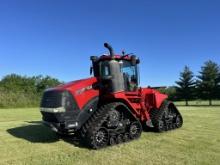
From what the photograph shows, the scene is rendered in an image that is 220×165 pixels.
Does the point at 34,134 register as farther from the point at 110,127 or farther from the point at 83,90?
the point at 110,127

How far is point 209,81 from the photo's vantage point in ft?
206

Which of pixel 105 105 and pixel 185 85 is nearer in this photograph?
pixel 105 105

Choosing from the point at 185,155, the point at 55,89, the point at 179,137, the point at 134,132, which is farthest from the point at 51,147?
the point at 179,137

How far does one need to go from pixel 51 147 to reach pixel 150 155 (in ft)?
9.10

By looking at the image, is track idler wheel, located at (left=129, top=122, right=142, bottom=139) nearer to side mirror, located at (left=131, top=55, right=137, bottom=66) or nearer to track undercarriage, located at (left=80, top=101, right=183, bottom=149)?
track undercarriage, located at (left=80, top=101, right=183, bottom=149)

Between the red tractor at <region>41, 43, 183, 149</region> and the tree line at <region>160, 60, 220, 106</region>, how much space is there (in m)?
52.1

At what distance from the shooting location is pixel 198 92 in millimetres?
64062

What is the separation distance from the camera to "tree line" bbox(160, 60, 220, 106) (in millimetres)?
62031

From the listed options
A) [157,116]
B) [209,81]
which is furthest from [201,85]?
[157,116]

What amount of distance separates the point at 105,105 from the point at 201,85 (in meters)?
57.5

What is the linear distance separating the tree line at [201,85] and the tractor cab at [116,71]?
52298 millimetres

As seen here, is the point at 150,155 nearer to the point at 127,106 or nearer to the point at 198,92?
the point at 127,106

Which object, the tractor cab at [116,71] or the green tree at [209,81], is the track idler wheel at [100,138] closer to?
the tractor cab at [116,71]

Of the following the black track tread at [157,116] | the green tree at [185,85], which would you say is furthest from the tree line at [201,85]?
the black track tread at [157,116]
